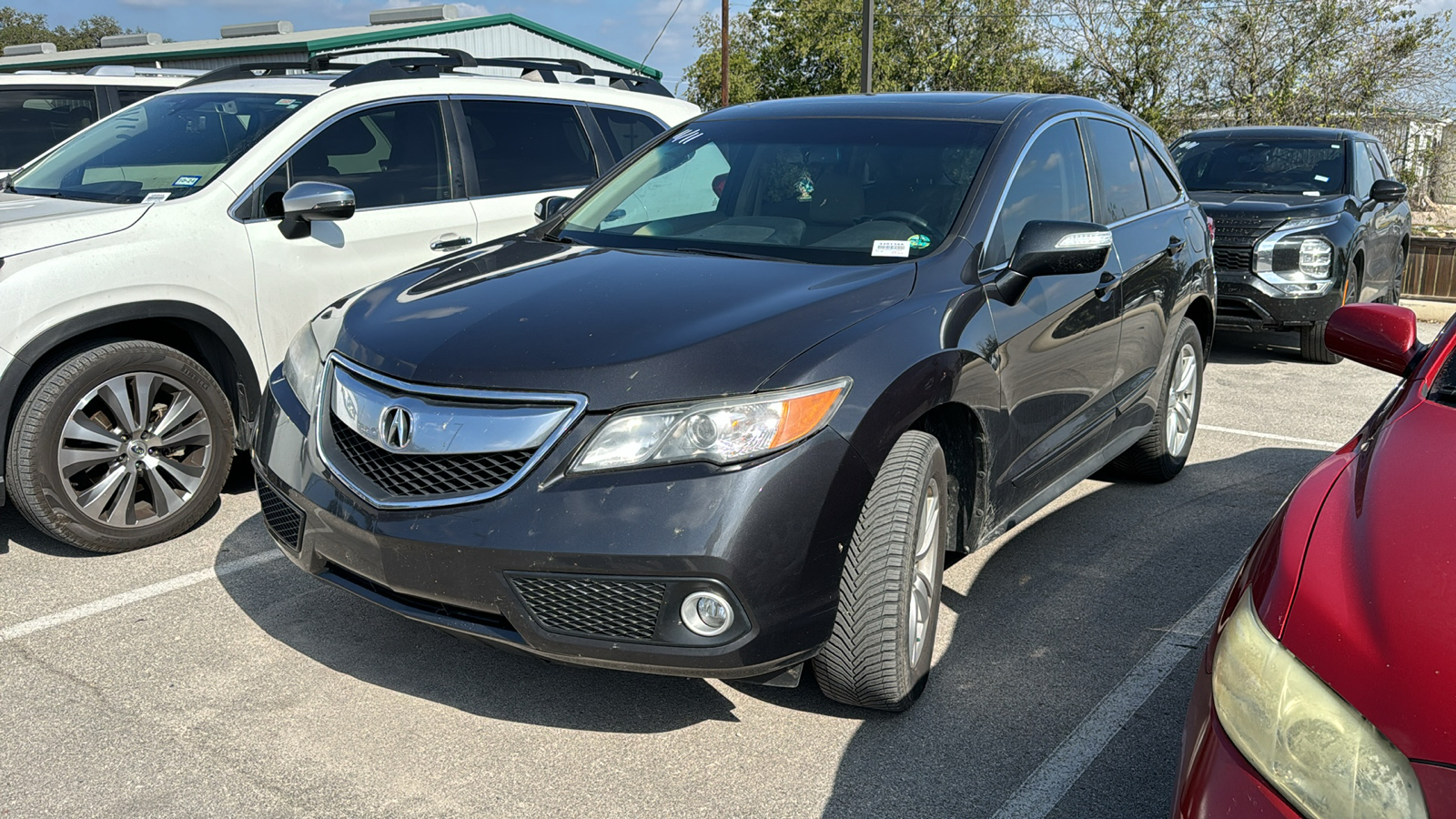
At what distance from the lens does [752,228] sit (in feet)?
12.6

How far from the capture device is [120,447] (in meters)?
4.36

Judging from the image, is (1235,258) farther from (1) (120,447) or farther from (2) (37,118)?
(2) (37,118)

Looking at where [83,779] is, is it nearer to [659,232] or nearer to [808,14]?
[659,232]

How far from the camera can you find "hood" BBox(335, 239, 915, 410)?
9.11 feet

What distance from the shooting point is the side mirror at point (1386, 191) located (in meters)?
9.47

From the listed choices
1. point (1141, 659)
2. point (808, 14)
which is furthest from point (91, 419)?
point (808, 14)

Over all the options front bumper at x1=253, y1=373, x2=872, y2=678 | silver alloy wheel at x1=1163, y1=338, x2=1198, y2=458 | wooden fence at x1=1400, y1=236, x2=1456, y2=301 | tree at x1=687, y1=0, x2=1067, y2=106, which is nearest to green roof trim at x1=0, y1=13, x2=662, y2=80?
tree at x1=687, y1=0, x2=1067, y2=106

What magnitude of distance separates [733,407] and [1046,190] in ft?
6.34

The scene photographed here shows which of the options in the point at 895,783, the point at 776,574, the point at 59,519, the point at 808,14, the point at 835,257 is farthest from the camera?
the point at 808,14

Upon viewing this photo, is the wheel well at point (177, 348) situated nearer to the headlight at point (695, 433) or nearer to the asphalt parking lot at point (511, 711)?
the asphalt parking lot at point (511, 711)

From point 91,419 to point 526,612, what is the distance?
2.46m

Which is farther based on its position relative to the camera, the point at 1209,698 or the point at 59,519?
the point at 59,519

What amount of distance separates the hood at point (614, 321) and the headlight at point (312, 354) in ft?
0.26

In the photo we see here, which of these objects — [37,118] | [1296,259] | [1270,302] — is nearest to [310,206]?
[37,118]
